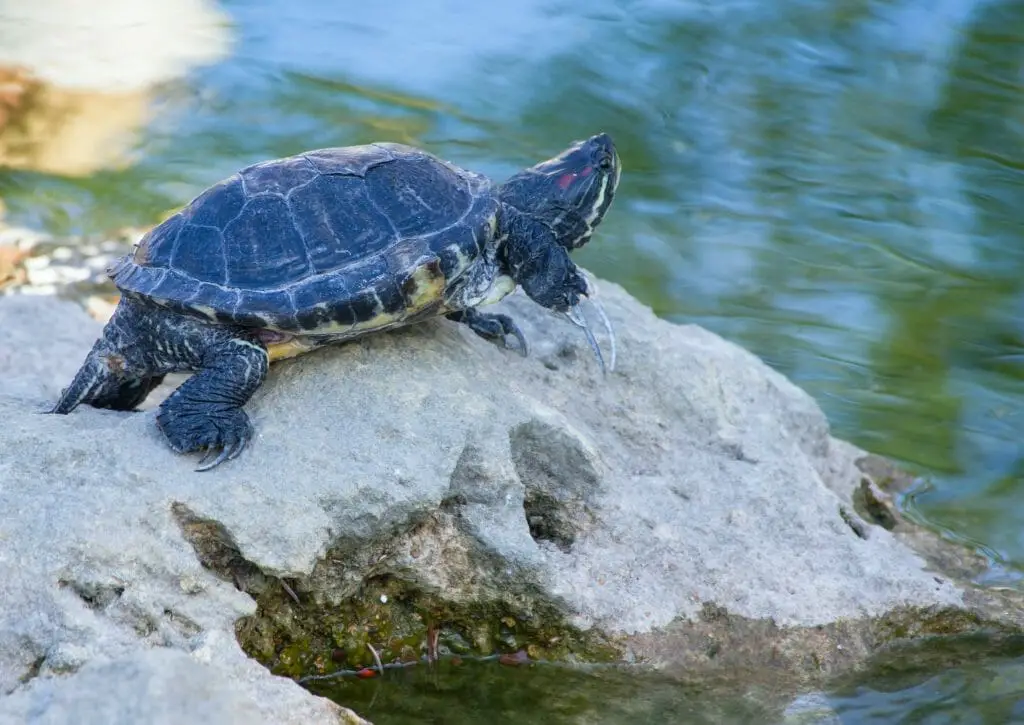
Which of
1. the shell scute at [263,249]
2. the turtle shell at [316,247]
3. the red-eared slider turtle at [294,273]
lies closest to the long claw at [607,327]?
the red-eared slider turtle at [294,273]

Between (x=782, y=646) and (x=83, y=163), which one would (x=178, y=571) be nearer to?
(x=782, y=646)

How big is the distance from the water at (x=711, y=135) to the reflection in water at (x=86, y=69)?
0.09 ft

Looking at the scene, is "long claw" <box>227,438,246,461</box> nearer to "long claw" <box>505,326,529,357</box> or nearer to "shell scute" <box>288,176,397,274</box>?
"shell scute" <box>288,176,397,274</box>

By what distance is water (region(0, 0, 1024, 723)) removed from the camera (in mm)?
6809

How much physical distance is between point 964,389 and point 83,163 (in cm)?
637

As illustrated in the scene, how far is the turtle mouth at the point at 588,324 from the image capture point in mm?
3955

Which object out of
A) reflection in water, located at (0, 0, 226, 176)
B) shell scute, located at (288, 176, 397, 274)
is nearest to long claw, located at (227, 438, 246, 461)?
shell scute, located at (288, 176, 397, 274)

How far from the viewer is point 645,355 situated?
4320 millimetres

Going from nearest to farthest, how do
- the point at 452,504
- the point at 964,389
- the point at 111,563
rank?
the point at 111,563 → the point at 452,504 → the point at 964,389

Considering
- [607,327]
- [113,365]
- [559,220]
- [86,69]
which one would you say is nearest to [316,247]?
[113,365]

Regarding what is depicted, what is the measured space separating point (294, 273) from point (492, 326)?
86cm

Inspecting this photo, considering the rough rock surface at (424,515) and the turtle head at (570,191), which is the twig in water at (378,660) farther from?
the turtle head at (570,191)

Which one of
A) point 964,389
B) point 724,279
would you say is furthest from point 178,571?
point 724,279

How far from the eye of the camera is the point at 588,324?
4387mm
